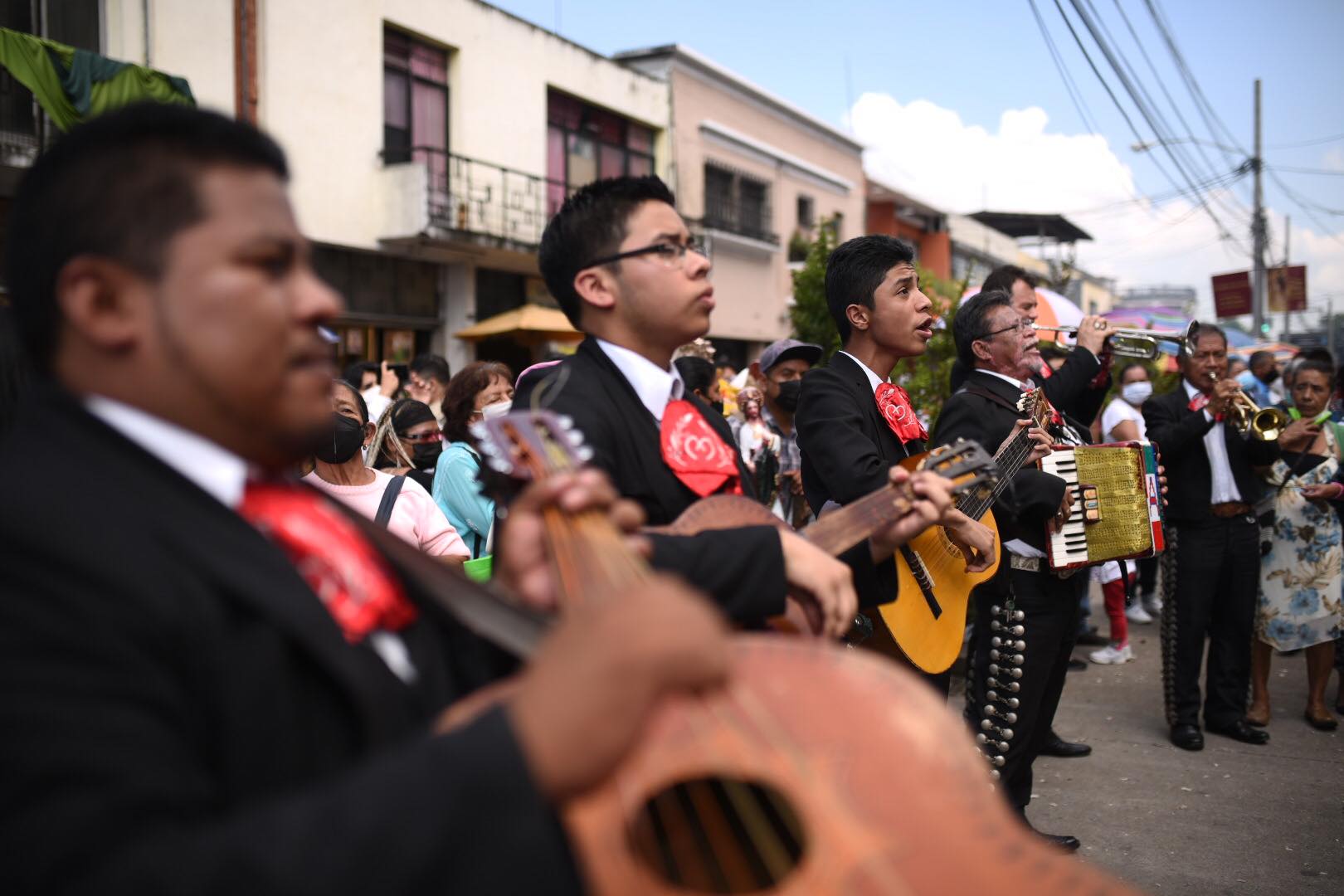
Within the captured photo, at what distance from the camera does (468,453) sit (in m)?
5.02

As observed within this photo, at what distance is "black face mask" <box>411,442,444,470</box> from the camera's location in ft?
19.9

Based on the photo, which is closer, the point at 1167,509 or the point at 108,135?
the point at 108,135

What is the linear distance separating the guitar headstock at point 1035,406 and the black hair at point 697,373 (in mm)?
3285

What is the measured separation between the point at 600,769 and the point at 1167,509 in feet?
18.7

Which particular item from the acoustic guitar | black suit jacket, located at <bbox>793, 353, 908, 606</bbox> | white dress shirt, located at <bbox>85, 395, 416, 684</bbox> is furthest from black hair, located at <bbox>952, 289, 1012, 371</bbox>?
white dress shirt, located at <bbox>85, 395, 416, 684</bbox>

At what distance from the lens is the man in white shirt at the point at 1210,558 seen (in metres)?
5.75

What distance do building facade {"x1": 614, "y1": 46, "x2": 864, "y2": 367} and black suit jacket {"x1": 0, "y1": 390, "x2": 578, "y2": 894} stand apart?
62.0 ft

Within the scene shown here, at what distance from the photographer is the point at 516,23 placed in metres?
16.6

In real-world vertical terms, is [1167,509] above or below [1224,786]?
above

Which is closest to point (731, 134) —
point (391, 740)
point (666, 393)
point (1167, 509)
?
point (1167, 509)

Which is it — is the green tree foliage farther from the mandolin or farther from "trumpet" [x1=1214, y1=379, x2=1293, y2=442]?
the mandolin

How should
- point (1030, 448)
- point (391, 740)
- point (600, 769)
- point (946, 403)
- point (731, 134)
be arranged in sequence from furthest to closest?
point (731, 134), point (946, 403), point (1030, 448), point (391, 740), point (600, 769)

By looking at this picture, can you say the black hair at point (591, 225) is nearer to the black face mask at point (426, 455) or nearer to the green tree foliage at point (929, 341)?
the green tree foliage at point (929, 341)

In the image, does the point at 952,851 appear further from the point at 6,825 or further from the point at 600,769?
the point at 6,825
